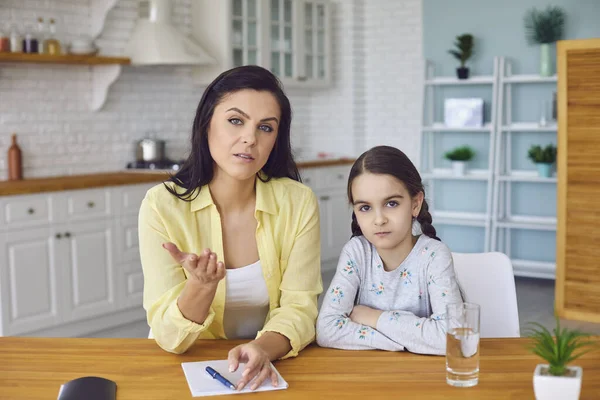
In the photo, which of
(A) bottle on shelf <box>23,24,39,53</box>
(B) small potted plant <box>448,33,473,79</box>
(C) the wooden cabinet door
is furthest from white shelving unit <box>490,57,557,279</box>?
(A) bottle on shelf <box>23,24,39,53</box>

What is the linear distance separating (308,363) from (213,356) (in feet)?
0.69

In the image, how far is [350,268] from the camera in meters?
1.93

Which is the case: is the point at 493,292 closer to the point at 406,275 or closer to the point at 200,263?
the point at 406,275

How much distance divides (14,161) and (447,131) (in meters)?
3.69

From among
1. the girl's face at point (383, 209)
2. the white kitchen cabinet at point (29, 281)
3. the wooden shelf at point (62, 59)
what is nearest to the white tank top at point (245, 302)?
the girl's face at point (383, 209)

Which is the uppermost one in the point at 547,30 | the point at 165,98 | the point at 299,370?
the point at 547,30

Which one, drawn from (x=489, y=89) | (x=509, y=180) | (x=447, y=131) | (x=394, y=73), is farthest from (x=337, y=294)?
(x=394, y=73)

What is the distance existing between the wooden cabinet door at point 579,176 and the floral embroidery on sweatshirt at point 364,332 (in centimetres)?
348

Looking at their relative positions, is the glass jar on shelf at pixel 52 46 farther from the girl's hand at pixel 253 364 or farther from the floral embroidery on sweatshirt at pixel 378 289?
the girl's hand at pixel 253 364

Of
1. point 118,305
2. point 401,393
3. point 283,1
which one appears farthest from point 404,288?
point 283,1

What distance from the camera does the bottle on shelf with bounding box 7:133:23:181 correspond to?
4.82m

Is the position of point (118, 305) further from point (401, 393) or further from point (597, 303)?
point (401, 393)

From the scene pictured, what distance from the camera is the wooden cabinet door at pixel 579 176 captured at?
4789 mm

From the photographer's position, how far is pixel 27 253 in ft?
14.2
